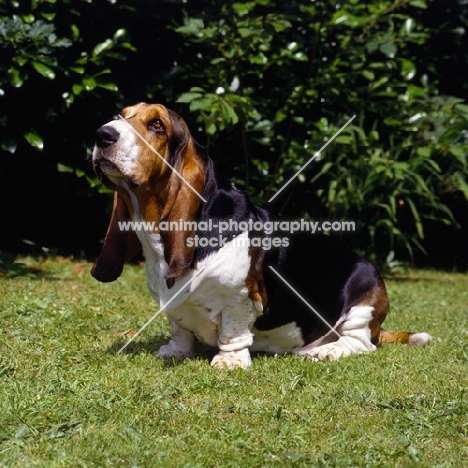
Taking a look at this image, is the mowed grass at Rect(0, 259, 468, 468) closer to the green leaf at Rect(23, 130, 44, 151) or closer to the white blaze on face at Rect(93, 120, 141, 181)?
the white blaze on face at Rect(93, 120, 141, 181)

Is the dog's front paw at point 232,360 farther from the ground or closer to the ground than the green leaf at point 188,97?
closer to the ground

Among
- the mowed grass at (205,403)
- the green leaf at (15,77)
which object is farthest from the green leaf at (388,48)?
the green leaf at (15,77)

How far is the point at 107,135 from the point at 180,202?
547mm

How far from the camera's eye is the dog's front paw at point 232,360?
14.2 feet

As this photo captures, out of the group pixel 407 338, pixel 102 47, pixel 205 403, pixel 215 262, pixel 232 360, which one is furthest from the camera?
pixel 102 47

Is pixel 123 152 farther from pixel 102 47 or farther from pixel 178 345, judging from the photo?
pixel 102 47

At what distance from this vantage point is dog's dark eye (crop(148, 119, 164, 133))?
13.3ft

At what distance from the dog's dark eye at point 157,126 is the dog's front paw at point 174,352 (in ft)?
4.21

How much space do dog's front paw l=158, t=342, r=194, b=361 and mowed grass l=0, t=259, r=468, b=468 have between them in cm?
9

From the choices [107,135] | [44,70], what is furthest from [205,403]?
[44,70]

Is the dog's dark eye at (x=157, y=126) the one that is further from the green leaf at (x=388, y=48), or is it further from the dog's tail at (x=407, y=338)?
the green leaf at (x=388, y=48)

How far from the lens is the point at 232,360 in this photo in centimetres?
434

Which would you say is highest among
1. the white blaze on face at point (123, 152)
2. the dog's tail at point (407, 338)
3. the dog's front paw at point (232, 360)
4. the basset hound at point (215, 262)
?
the white blaze on face at point (123, 152)

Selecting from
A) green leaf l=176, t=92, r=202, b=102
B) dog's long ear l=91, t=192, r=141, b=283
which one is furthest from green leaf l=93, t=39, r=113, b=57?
dog's long ear l=91, t=192, r=141, b=283
